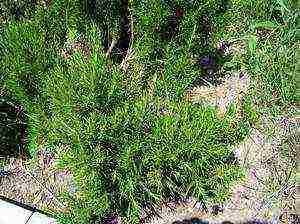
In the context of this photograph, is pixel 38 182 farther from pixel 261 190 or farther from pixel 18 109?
pixel 261 190

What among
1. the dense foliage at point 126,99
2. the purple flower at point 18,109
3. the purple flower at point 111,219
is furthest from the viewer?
the purple flower at point 18,109

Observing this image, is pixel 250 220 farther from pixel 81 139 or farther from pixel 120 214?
pixel 81 139

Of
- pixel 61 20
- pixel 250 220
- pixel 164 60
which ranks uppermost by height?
pixel 61 20

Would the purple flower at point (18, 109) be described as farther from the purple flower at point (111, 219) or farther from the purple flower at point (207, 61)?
the purple flower at point (207, 61)

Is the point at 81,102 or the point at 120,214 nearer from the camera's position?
the point at 81,102

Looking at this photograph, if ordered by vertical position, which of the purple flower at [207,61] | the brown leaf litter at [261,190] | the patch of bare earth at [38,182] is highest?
the purple flower at [207,61]

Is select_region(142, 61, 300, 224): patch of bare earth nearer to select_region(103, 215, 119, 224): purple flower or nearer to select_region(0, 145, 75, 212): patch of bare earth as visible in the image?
select_region(103, 215, 119, 224): purple flower

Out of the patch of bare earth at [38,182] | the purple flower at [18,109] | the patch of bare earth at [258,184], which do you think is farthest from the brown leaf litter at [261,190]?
the purple flower at [18,109]

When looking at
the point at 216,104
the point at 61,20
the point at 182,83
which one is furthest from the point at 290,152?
the point at 61,20
